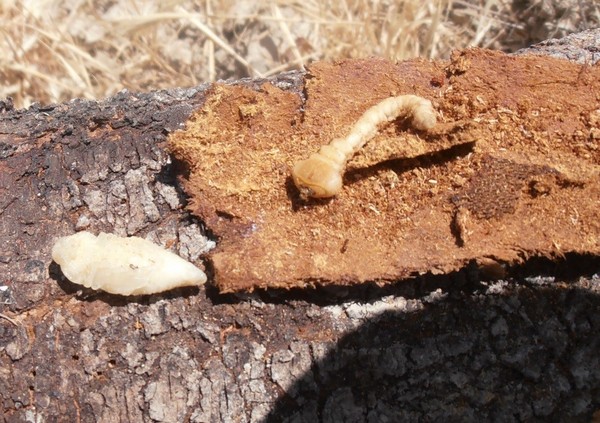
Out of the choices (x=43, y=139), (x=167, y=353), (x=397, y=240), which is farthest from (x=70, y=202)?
(x=397, y=240)

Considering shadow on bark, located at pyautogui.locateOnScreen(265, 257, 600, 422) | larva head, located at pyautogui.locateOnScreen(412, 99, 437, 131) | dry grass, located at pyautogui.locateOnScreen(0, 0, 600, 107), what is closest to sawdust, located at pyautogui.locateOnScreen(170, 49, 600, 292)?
larva head, located at pyautogui.locateOnScreen(412, 99, 437, 131)

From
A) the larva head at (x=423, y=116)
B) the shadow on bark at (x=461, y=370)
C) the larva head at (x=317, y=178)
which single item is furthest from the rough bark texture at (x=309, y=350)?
the larva head at (x=423, y=116)

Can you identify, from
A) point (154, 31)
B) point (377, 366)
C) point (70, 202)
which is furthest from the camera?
point (154, 31)

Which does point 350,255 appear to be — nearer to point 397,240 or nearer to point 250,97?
point 397,240

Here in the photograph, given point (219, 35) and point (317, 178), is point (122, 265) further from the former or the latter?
point (219, 35)

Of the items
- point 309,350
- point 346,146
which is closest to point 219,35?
point 346,146

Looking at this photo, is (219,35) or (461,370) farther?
(219,35)

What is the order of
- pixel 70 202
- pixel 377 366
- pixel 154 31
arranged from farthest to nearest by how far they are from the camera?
pixel 154 31 → pixel 70 202 → pixel 377 366
